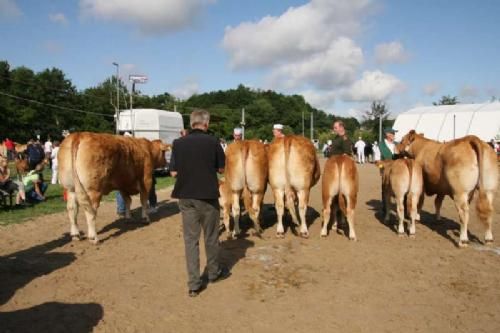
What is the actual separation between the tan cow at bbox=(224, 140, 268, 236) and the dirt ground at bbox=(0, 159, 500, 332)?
81cm

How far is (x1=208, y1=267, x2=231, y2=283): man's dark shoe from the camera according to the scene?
17.7ft

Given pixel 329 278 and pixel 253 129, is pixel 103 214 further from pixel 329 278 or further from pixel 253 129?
pixel 253 129

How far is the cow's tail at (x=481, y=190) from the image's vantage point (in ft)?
22.3

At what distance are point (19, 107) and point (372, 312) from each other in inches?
2216

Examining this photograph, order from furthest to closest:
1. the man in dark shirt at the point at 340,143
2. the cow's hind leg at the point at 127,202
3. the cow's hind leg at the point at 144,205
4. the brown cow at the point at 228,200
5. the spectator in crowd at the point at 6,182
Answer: the spectator in crowd at the point at 6,182, the cow's hind leg at the point at 144,205, the cow's hind leg at the point at 127,202, the man in dark shirt at the point at 340,143, the brown cow at the point at 228,200

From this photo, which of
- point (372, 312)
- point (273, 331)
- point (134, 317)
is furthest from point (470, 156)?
point (134, 317)

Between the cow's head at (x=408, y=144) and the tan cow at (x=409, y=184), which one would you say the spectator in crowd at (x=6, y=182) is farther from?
the cow's head at (x=408, y=144)

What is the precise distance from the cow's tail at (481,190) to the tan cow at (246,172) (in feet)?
12.0

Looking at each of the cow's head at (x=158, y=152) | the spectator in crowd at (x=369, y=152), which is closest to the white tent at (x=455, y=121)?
the spectator in crowd at (x=369, y=152)

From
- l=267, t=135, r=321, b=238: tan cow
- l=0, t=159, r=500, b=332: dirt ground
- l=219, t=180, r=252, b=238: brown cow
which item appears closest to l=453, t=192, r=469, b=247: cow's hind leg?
l=0, t=159, r=500, b=332: dirt ground

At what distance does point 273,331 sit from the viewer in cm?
397

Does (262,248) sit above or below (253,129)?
below

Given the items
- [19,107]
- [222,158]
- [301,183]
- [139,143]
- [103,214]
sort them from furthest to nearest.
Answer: [19,107]
[103,214]
[139,143]
[301,183]
[222,158]

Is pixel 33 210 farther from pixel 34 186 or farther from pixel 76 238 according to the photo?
pixel 76 238
